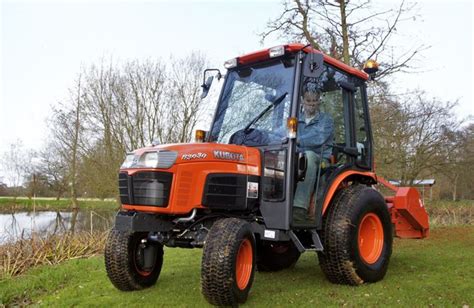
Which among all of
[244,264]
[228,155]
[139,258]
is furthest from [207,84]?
[244,264]

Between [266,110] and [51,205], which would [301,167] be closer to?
[266,110]

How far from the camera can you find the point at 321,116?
16.2ft

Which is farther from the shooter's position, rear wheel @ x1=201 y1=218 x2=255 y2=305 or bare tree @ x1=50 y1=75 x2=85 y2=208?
bare tree @ x1=50 y1=75 x2=85 y2=208

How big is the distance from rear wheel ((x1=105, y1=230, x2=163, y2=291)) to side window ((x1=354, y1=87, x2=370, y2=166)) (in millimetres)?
2722

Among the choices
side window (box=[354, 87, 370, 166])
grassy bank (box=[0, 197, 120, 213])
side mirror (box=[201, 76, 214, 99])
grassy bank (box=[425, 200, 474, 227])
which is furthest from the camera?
grassy bank (box=[0, 197, 120, 213])

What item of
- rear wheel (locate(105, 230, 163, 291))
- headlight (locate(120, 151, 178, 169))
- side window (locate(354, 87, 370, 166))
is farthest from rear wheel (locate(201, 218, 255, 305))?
side window (locate(354, 87, 370, 166))

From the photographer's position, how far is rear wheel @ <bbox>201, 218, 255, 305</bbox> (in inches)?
146

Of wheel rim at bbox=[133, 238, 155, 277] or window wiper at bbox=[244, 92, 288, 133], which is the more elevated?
window wiper at bbox=[244, 92, 288, 133]

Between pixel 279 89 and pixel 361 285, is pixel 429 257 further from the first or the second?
pixel 279 89

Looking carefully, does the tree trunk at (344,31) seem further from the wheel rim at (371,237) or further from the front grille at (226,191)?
the front grille at (226,191)

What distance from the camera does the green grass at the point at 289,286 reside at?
13.8ft

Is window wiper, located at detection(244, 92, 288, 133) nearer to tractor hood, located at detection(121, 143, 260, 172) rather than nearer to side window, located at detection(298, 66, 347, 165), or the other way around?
side window, located at detection(298, 66, 347, 165)

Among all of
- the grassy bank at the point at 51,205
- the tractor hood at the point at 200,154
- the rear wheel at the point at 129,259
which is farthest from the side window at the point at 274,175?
the grassy bank at the point at 51,205

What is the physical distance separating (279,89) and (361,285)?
2271 millimetres
